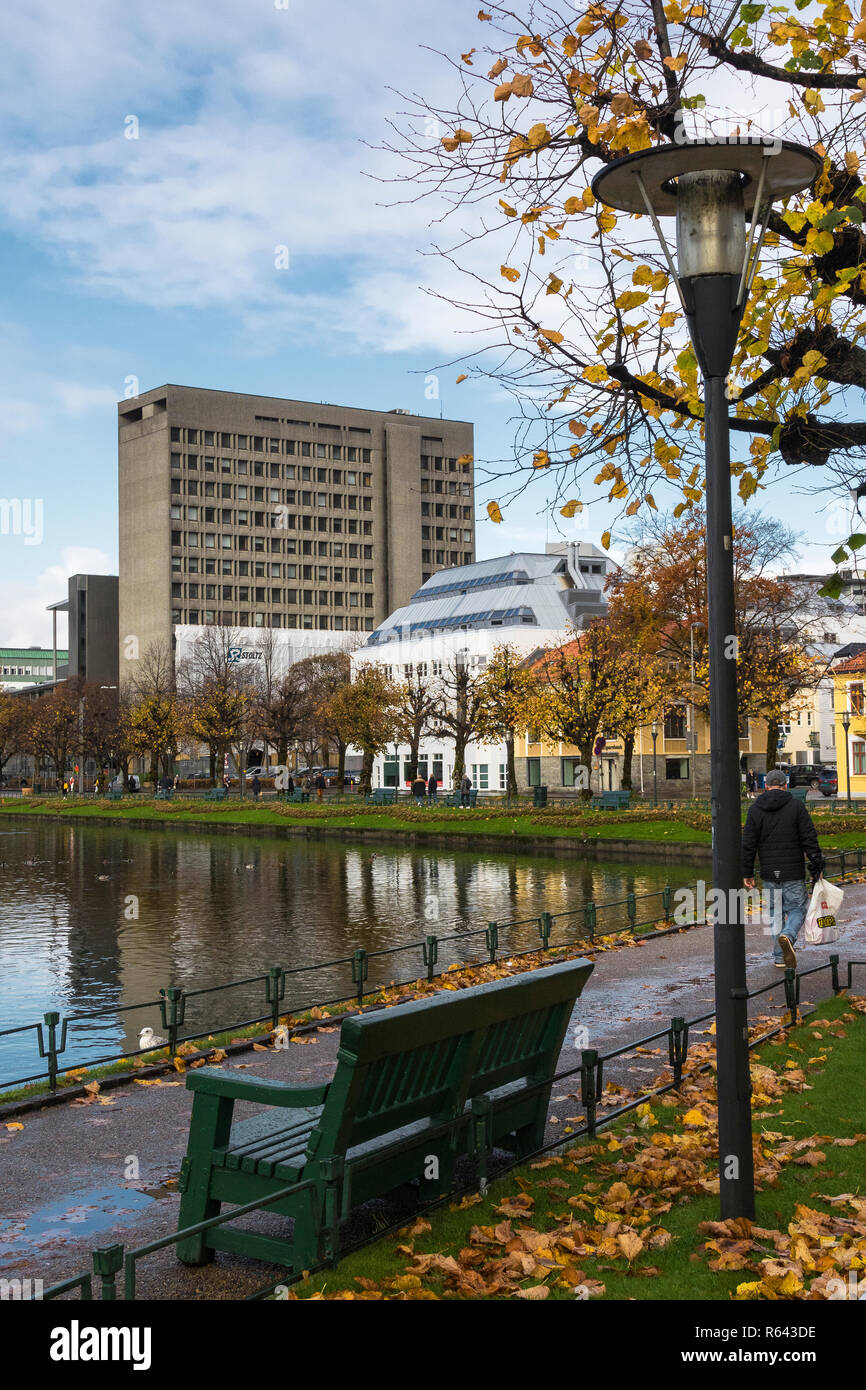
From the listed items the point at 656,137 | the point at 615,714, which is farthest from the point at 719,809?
the point at 615,714

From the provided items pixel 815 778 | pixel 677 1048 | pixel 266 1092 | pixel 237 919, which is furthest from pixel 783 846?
pixel 815 778

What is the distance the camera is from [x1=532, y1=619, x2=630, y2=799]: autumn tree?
48.5 m

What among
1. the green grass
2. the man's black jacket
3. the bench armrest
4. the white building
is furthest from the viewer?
the white building

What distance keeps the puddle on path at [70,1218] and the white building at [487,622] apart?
A: 65.9 metres

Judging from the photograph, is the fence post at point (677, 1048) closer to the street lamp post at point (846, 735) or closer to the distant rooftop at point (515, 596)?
the street lamp post at point (846, 735)

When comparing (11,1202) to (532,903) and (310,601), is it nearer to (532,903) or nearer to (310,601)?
(532,903)

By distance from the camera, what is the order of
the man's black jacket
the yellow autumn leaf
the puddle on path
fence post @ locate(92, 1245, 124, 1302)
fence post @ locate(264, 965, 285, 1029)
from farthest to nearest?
the man's black jacket → fence post @ locate(264, 965, 285, 1029) → the yellow autumn leaf → the puddle on path → fence post @ locate(92, 1245, 124, 1302)

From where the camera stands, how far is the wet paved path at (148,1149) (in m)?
5.95

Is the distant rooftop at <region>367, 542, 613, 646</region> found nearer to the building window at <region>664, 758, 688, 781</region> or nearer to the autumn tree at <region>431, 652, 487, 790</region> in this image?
the building window at <region>664, 758, 688, 781</region>

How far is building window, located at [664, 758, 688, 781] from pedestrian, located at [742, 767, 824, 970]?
57986mm

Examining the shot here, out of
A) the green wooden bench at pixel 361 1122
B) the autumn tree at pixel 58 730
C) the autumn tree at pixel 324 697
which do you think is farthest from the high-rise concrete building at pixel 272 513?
the green wooden bench at pixel 361 1122

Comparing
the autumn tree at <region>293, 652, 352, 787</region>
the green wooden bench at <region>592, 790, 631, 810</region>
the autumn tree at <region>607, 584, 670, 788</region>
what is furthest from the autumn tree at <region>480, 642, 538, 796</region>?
the autumn tree at <region>293, 652, 352, 787</region>

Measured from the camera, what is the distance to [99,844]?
52281 mm

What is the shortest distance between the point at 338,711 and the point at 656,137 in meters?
60.6
